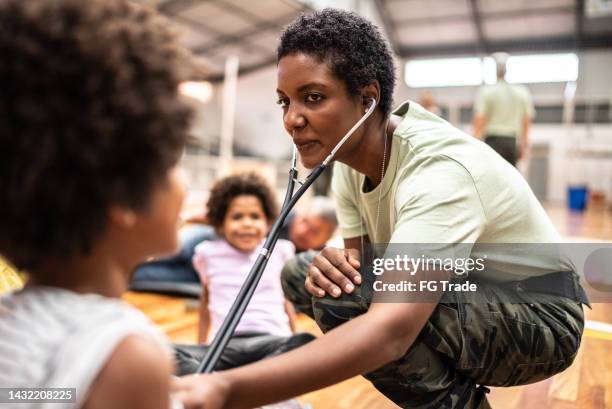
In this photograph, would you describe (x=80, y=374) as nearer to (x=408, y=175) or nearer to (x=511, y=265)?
(x=408, y=175)

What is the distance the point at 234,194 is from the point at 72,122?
1.45 metres

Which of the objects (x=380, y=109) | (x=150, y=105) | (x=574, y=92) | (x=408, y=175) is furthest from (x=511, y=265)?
(x=574, y=92)

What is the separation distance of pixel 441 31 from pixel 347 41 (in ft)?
36.5

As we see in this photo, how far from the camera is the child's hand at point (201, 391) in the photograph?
0.61 m

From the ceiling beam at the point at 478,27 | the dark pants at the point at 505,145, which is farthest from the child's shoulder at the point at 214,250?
the ceiling beam at the point at 478,27

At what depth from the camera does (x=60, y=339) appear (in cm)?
51

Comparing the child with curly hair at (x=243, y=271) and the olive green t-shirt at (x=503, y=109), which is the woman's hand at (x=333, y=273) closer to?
the child with curly hair at (x=243, y=271)

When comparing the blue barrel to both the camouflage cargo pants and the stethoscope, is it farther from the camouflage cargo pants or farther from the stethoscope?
the stethoscope

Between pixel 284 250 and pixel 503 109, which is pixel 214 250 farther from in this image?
pixel 503 109

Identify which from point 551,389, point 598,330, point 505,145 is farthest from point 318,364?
point 505,145

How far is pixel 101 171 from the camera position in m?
0.51

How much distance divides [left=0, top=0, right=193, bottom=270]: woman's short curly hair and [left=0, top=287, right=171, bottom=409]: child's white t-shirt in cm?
5

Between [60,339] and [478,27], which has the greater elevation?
[478,27]

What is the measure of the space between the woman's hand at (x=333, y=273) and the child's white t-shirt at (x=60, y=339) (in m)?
0.49
